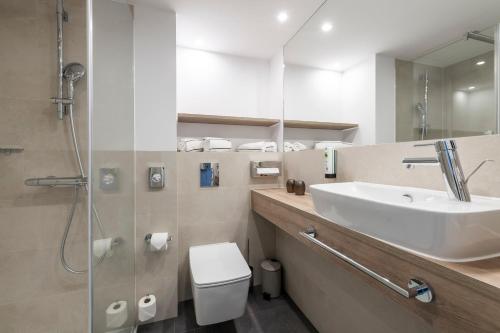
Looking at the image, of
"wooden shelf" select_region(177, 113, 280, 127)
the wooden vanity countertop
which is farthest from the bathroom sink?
"wooden shelf" select_region(177, 113, 280, 127)

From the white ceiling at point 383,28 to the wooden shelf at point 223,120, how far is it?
0.60 m

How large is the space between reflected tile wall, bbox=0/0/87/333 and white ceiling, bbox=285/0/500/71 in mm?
1636

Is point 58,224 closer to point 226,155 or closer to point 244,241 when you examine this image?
point 226,155

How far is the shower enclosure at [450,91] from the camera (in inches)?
29.2

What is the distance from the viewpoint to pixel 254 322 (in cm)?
150

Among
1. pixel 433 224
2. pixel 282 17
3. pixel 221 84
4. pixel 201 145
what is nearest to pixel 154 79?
pixel 201 145

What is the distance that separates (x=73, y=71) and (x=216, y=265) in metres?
1.53

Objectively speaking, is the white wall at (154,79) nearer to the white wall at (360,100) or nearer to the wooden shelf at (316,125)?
the wooden shelf at (316,125)

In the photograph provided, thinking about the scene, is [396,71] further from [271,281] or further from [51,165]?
[51,165]

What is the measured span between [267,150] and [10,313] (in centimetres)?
203

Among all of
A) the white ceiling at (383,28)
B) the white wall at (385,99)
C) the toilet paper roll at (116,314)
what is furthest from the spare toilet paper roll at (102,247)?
the white ceiling at (383,28)

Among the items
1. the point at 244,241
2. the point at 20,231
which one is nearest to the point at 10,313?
the point at 20,231

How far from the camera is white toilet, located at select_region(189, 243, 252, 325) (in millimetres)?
1181

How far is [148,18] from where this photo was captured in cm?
152
